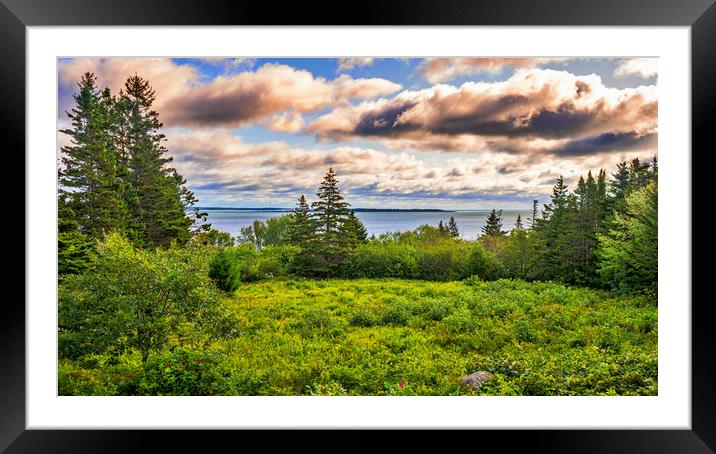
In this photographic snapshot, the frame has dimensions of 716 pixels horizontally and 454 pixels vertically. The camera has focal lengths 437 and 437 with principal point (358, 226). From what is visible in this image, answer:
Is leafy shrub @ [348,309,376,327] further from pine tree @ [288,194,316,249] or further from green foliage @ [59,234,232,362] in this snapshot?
green foliage @ [59,234,232,362]

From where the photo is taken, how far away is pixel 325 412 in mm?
1818

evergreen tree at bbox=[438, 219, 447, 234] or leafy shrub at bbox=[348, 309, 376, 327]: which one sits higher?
evergreen tree at bbox=[438, 219, 447, 234]

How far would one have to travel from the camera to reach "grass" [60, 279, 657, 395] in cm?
306

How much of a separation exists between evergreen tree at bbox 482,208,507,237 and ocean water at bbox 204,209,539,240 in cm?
3

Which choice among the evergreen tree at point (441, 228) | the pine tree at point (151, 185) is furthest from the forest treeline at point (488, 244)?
the pine tree at point (151, 185)

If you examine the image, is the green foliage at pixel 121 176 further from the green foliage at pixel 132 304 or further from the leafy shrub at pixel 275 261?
the green foliage at pixel 132 304

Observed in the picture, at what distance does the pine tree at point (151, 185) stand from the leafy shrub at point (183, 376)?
55.5 inches

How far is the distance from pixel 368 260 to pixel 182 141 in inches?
86.0

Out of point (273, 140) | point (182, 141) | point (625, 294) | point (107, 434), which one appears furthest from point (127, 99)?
point (625, 294)

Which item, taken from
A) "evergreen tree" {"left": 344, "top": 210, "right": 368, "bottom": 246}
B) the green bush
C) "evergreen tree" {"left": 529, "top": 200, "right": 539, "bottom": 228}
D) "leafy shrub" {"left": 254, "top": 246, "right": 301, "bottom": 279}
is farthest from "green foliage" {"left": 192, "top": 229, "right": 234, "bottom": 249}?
"evergreen tree" {"left": 529, "top": 200, "right": 539, "bottom": 228}
